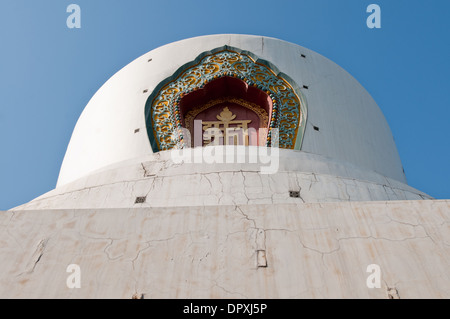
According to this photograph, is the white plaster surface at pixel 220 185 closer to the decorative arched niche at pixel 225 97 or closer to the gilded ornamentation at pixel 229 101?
the decorative arched niche at pixel 225 97

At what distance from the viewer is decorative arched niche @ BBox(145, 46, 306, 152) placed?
5.38 m

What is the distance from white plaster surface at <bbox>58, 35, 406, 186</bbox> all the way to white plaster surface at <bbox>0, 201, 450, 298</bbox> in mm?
2281

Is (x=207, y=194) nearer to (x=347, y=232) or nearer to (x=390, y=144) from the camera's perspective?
(x=347, y=232)

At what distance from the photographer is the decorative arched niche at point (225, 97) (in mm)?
5379

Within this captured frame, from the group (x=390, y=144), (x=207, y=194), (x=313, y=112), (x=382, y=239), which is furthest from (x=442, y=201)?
(x=390, y=144)

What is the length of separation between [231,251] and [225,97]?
134 inches

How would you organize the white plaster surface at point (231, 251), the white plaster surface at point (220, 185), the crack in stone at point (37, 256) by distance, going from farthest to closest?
the white plaster surface at point (220, 185)
the crack in stone at point (37, 256)
the white plaster surface at point (231, 251)

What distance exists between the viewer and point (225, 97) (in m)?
5.83

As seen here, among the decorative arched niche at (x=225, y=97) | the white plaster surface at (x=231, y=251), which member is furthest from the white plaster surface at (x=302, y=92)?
the white plaster surface at (x=231, y=251)

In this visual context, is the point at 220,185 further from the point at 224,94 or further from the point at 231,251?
the point at 224,94

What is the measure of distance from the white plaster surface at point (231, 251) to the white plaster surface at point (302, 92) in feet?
7.49

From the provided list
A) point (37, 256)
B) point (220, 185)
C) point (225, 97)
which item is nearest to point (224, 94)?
point (225, 97)

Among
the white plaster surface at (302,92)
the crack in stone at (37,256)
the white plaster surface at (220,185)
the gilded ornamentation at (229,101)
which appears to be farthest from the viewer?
the gilded ornamentation at (229,101)

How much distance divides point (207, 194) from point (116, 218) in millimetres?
1018
